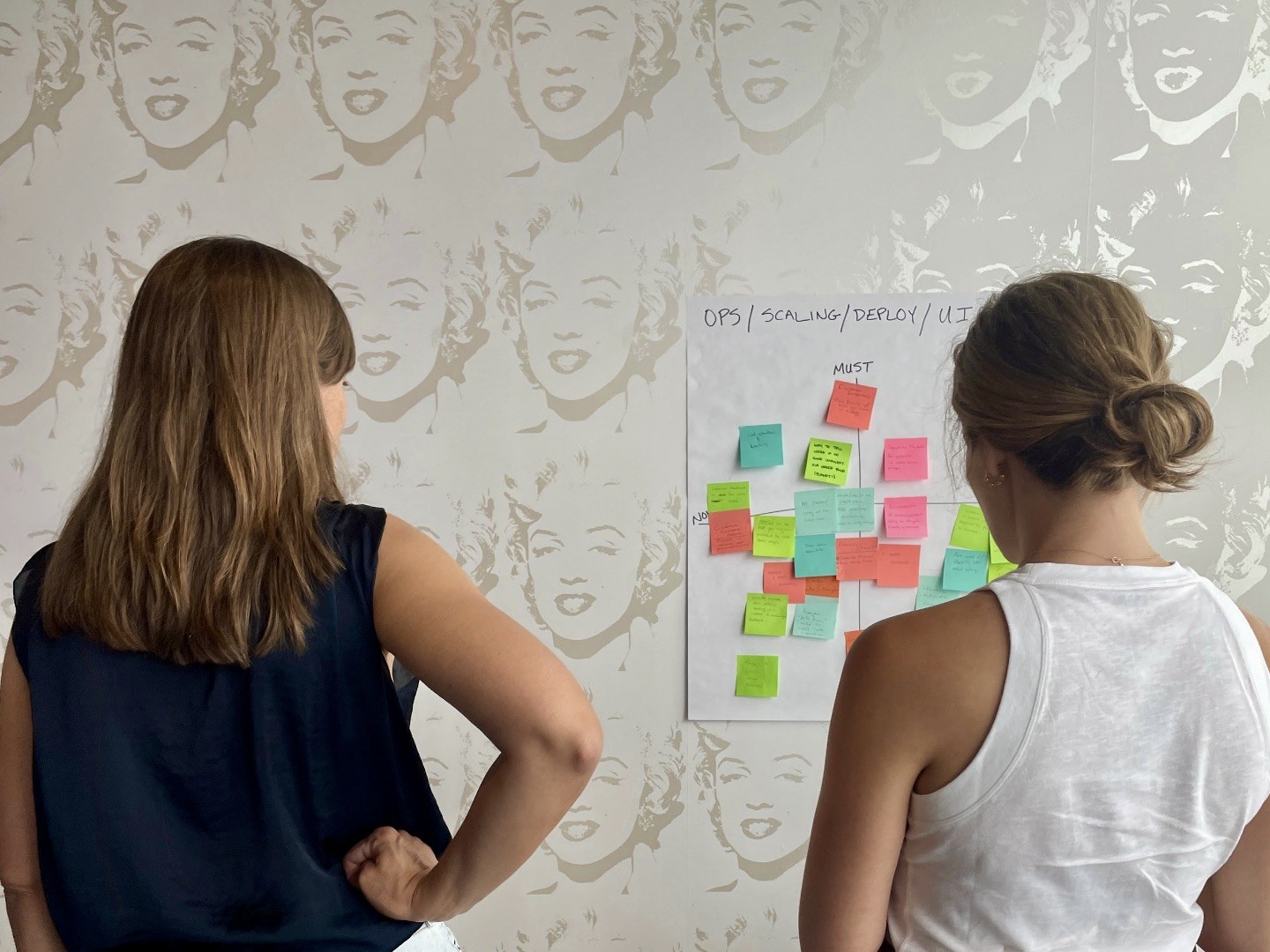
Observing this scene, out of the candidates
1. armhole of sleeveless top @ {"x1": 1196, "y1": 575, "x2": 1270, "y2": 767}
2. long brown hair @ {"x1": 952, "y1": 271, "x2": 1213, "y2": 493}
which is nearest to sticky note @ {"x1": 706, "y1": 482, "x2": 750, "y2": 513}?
long brown hair @ {"x1": 952, "y1": 271, "x2": 1213, "y2": 493}

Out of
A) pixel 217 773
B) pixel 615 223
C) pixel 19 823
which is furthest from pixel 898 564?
pixel 19 823

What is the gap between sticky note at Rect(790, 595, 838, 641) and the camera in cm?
206

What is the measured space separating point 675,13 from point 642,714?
1475mm

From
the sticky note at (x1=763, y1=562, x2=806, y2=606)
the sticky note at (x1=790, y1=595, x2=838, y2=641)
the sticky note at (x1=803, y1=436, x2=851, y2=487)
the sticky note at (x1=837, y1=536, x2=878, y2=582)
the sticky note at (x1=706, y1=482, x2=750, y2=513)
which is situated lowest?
the sticky note at (x1=790, y1=595, x2=838, y2=641)

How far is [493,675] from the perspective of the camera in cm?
86

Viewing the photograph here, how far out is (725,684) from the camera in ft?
6.79

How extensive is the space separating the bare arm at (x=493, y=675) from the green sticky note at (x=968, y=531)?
1.34 meters

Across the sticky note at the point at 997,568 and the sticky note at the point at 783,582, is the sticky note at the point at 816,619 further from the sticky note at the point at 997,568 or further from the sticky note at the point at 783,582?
the sticky note at the point at 997,568

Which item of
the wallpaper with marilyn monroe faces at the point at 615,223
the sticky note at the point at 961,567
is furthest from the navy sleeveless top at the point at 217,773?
the sticky note at the point at 961,567

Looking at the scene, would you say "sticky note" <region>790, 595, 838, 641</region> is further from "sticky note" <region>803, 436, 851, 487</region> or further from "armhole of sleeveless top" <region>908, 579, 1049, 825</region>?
"armhole of sleeveless top" <region>908, 579, 1049, 825</region>

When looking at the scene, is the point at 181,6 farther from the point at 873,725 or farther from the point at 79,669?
the point at 873,725

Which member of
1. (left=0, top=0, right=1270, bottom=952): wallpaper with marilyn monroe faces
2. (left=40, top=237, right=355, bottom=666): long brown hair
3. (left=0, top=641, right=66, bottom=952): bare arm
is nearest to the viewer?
(left=40, top=237, right=355, bottom=666): long brown hair

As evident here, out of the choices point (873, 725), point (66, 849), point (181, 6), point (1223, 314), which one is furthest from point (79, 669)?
point (1223, 314)

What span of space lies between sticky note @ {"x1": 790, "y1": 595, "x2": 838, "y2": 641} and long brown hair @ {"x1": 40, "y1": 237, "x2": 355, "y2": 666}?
4.42ft
